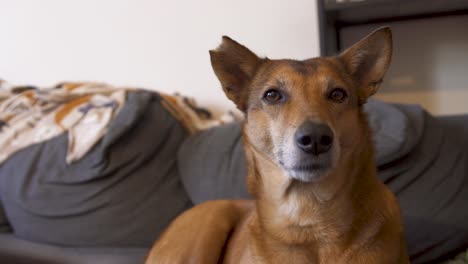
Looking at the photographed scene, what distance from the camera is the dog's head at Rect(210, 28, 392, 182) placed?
A: 1139 millimetres

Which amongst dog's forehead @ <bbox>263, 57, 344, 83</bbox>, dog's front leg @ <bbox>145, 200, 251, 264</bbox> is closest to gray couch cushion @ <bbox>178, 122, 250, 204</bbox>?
dog's front leg @ <bbox>145, 200, 251, 264</bbox>

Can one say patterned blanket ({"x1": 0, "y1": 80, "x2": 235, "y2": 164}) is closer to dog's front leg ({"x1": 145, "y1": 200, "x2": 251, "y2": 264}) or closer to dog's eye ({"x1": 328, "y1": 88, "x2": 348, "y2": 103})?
dog's front leg ({"x1": 145, "y1": 200, "x2": 251, "y2": 264})

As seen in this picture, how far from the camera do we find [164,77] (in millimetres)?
2625

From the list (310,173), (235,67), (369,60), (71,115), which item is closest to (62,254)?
(71,115)

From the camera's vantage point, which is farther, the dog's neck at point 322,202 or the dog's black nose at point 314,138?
the dog's neck at point 322,202

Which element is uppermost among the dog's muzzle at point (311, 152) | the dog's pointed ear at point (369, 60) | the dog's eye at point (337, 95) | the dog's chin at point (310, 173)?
the dog's pointed ear at point (369, 60)

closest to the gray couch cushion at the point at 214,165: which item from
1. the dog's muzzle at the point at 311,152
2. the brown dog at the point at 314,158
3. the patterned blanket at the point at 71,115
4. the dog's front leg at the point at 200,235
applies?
the patterned blanket at the point at 71,115

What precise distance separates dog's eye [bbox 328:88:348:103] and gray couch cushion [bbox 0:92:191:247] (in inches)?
43.4

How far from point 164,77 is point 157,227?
84 centimetres

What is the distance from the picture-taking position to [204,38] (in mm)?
2498

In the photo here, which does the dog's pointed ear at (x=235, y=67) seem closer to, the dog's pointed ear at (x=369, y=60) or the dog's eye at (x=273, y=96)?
the dog's eye at (x=273, y=96)

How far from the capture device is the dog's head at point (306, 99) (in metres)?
1.14

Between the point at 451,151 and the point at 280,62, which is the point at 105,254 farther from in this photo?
the point at 451,151

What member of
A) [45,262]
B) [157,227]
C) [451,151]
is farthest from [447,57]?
[45,262]
